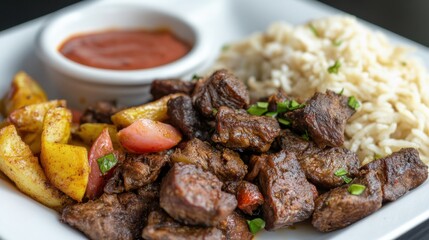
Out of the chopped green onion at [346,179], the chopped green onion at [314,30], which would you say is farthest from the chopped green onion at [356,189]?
the chopped green onion at [314,30]

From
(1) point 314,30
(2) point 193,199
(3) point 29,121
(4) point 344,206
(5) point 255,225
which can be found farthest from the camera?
(1) point 314,30

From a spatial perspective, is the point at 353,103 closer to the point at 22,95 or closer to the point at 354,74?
the point at 354,74

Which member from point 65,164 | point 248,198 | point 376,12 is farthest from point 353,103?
Result: point 376,12

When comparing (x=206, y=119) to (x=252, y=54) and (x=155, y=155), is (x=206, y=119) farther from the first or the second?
(x=252, y=54)

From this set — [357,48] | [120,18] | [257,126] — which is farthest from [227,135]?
[120,18]

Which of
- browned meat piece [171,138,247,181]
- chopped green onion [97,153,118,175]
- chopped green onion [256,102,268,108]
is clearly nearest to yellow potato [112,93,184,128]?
chopped green onion [97,153,118,175]

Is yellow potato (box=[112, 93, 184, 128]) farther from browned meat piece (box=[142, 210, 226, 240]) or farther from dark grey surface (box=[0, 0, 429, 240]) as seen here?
dark grey surface (box=[0, 0, 429, 240])
